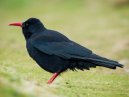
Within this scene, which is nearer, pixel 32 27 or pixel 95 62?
pixel 95 62

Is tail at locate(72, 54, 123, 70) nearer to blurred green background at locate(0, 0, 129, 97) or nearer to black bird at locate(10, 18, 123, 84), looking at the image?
black bird at locate(10, 18, 123, 84)

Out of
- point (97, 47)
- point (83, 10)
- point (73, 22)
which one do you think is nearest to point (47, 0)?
point (83, 10)

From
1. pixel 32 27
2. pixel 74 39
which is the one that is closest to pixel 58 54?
pixel 32 27

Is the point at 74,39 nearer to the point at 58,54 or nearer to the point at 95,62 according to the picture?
the point at 58,54

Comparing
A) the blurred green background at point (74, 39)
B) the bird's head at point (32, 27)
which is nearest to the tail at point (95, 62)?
the blurred green background at point (74, 39)

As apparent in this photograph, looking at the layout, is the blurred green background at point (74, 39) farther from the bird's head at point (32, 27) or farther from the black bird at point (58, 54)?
the bird's head at point (32, 27)

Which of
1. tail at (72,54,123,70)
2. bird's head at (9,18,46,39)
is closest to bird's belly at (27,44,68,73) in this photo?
tail at (72,54,123,70)
